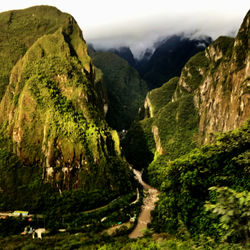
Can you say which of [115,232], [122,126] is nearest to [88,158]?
[115,232]

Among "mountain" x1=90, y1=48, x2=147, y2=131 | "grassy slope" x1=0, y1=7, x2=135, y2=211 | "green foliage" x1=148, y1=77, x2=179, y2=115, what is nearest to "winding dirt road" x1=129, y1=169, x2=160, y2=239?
"grassy slope" x1=0, y1=7, x2=135, y2=211

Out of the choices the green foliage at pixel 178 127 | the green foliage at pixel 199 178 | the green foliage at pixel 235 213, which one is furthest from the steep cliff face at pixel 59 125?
the green foliage at pixel 235 213

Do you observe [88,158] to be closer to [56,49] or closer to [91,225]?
[91,225]

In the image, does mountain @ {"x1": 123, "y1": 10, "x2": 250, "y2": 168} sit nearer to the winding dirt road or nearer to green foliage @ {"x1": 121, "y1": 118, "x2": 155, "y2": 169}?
green foliage @ {"x1": 121, "y1": 118, "x2": 155, "y2": 169}

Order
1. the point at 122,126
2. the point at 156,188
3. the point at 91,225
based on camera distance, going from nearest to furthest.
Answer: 1. the point at 91,225
2. the point at 156,188
3. the point at 122,126

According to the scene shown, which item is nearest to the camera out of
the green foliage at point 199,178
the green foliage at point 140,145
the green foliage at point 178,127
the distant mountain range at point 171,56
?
the green foliage at point 199,178

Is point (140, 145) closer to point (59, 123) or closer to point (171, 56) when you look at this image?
point (59, 123)

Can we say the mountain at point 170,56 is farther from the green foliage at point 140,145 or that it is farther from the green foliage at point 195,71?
the green foliage at point 140,145
